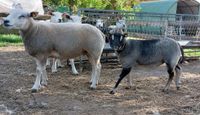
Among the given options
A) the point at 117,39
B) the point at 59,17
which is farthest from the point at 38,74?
the point at 59,17

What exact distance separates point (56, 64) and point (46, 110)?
398 centimetres

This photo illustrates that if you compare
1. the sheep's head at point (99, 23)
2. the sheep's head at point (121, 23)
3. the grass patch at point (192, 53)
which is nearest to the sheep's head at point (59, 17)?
the sheep's head at point (99, 23)

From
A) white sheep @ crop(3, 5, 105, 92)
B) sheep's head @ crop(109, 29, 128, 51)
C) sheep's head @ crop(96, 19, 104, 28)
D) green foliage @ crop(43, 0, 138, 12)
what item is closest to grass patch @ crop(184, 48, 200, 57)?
sheep's head @ crop(96, 19, 104, 28)

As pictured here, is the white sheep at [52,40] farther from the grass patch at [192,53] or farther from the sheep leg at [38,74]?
the grass patch at [192,53]

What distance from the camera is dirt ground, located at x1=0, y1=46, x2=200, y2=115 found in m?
6.42

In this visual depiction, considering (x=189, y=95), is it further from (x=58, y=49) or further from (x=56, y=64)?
(x=56, y=64)

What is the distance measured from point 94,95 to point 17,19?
208cm

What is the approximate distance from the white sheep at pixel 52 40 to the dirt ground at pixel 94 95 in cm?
43

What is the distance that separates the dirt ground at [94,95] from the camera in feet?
21.1

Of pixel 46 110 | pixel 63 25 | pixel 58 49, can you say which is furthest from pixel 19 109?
pixel 63 25

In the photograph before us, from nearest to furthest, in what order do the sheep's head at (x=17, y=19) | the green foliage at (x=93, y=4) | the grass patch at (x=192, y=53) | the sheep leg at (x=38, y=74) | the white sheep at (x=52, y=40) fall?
the sheep's head at (x=17, y=19) < the white sheep at (x=52, y=40) < the sheep leg at (x=38, y=74) < the grass patch at (x=192, y=53) < the green foliage at (x=93, y=4)

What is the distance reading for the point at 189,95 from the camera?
768cm

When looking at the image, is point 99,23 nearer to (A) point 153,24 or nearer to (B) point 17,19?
(A) point 153,24

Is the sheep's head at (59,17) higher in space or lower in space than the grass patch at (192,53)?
higher
